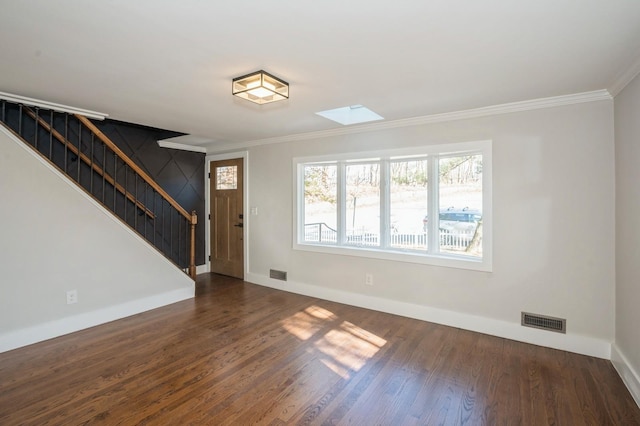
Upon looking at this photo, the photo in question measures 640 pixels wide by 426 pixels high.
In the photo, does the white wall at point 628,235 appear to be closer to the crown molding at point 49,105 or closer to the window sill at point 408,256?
the window sill at point 408,256

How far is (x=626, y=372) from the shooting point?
2479 millimetres

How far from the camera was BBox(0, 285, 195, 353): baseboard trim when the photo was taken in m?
3.04

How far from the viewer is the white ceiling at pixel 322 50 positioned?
1.64 metres

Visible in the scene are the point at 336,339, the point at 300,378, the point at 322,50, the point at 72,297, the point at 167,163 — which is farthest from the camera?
the point at 167,163

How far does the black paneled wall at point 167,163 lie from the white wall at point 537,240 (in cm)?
343

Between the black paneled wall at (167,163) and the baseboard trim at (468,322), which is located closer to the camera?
the baseboard trim at (468,322)

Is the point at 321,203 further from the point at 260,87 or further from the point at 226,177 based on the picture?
the point at 260,87

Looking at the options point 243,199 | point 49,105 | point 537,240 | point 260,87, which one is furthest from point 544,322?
point 49,105

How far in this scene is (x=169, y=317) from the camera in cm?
Answer: 386

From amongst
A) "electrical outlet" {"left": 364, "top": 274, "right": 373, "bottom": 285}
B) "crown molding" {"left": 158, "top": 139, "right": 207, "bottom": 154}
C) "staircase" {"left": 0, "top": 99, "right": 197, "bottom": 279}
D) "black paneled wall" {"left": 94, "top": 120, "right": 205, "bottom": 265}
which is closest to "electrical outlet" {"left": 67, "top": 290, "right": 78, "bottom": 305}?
"staircase" {"left": 0, "top": 99, "right": 197, "bottom": 279}

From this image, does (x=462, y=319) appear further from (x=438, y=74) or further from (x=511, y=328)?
(x=438, y=74)

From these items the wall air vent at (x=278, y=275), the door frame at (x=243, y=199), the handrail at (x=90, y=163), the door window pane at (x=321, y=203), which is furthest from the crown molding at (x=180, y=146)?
the wall air vent at (x=278, y=275)

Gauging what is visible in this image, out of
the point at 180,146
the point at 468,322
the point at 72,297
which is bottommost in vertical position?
the point at 468,322

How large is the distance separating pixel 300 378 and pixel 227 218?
12.3ft
